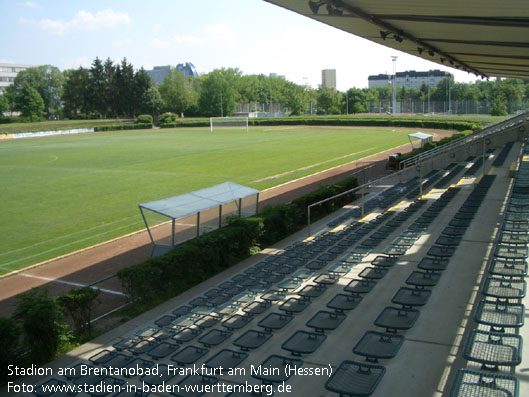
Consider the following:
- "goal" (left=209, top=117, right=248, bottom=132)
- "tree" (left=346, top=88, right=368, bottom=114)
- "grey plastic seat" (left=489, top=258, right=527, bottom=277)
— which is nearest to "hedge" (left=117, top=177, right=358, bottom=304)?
"grey plastic seat" (left=489, top=258, right=527, bottom=277)

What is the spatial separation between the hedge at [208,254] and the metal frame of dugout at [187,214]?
23.9 inches

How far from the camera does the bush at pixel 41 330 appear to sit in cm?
838

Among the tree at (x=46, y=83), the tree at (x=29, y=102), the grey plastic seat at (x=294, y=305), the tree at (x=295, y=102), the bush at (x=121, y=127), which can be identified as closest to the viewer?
the grey plastic seat at (x=294, y=305)

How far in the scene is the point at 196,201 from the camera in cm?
1462

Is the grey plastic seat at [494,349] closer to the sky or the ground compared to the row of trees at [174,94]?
closer to the ground

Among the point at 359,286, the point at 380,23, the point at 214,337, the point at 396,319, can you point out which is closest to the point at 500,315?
the point at 396,319

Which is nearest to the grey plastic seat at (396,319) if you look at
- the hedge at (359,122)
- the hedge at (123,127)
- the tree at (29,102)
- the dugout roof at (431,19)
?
the dugout roof at (431,19)

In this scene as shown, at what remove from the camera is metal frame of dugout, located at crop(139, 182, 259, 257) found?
527 inches

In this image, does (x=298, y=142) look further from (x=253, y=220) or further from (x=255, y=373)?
(x=255, y=373)

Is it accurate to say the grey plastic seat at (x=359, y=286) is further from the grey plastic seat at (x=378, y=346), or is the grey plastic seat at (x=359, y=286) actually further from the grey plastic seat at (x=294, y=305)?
the grey plastic seat at (x=378, y=346)

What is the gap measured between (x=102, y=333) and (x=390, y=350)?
5957mm

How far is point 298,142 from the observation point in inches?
2021

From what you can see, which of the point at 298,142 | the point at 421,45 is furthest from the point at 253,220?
the point at 298,142

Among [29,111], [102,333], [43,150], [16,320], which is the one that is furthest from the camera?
[29,111]
